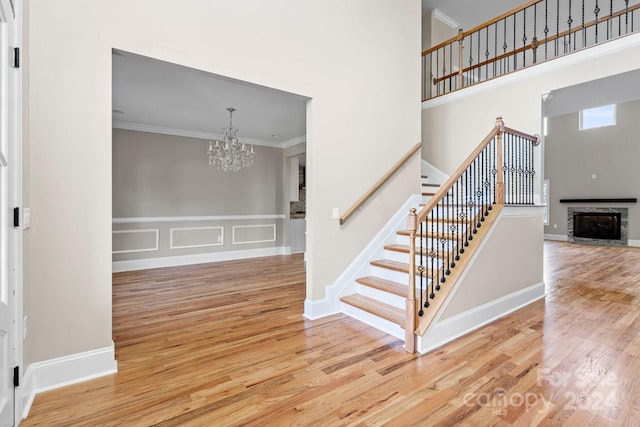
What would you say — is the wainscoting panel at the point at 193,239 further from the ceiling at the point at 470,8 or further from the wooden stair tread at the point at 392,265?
the ceiling at the point at 470,8

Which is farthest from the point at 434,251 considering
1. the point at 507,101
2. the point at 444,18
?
the point at 444,18

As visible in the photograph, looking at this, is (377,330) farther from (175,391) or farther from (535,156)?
(535,156)

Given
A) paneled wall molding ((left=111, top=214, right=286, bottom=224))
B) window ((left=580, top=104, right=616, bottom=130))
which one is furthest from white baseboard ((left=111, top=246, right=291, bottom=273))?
window ((left=580, top=104, right=616, bottom=130))

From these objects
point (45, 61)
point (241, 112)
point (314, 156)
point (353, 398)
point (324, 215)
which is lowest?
point (353, 398)

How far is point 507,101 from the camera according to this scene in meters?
4.53

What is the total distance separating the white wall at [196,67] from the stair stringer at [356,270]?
10cm

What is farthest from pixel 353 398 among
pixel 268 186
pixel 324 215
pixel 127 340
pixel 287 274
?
pixel 268 186

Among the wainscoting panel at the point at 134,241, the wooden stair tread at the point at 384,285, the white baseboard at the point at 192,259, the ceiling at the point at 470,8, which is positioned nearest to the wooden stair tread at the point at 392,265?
the wooden stair tread at the point at 384,285

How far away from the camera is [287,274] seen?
16.7 ft

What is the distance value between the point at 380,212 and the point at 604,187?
9.35 meters

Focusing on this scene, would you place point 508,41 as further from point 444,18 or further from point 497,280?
point 497,280

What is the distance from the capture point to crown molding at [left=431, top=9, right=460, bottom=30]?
20.8 ft

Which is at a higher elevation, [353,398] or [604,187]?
[604,187]

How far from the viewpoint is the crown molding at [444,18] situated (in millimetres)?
6339
